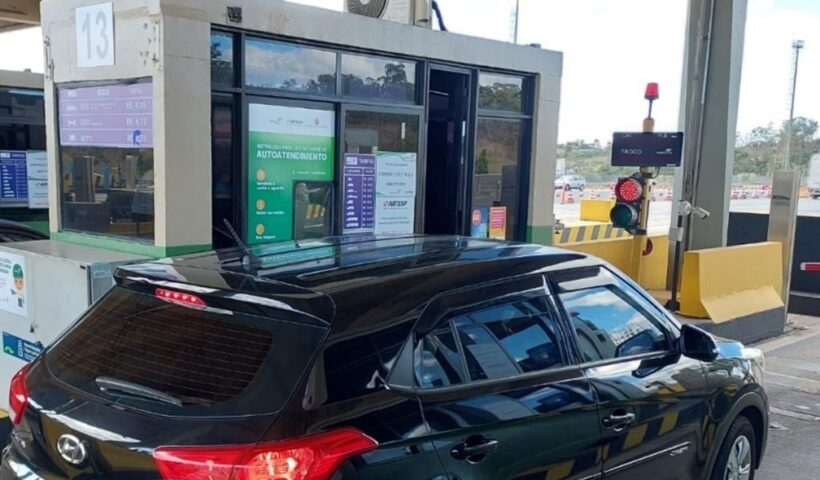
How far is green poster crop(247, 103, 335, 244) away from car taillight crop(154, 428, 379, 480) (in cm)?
406

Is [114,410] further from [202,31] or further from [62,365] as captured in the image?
[202,31]

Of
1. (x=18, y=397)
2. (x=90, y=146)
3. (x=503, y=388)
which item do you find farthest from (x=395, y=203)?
(x=18, y=397)

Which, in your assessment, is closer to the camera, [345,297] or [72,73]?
[345,297]

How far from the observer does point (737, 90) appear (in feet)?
32.4

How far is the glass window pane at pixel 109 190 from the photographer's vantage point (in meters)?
5.60

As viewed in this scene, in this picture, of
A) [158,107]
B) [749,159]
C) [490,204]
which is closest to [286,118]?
[158,107]

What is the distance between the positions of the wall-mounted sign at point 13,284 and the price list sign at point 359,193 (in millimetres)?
2653

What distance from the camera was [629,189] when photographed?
9727 millimetres

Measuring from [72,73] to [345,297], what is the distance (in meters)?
4.55

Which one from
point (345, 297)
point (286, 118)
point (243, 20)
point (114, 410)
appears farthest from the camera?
point (286, 118)

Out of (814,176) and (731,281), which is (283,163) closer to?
(731,281)

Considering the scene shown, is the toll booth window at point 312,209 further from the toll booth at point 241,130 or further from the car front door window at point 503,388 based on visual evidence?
the car front door window at point 503,388

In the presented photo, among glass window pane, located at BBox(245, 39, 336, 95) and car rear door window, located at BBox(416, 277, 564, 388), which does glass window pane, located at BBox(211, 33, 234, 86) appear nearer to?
glass window pane, located at BBox(245, 39, 336, 95)

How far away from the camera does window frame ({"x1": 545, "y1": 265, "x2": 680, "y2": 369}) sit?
323cm
